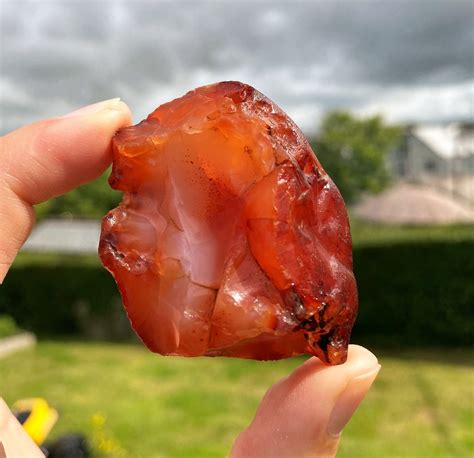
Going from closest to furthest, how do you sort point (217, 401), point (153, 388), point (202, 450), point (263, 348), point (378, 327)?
point (263, 348) < point (202, 450) < point (217, 401) < point (153, 388) < point (378, 327)

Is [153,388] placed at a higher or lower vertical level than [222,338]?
lower

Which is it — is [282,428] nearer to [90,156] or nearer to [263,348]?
[263,348]

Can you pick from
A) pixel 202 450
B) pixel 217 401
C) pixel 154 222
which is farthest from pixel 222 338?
pixel 217 401

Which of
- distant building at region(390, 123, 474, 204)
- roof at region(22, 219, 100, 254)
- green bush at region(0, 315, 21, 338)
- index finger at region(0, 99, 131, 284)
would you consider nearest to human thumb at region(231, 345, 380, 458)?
index finger at region(0, 99, 131, 284)

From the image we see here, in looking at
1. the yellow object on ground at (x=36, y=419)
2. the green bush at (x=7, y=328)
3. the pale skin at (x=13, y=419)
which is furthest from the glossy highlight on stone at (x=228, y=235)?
the green bush at (x=7, y=328)

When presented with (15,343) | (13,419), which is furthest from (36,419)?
(15,343)

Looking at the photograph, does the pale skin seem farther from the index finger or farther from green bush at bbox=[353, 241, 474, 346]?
green bush at bbox=[353, 241, 474, 346]

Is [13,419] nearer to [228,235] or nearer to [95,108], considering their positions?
[228,235]
